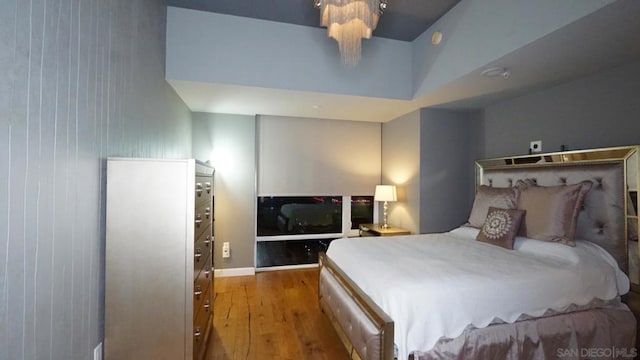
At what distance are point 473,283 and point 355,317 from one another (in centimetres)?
71

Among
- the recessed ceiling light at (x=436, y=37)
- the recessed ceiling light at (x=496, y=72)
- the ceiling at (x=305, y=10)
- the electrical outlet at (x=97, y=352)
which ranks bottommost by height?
the electrical outlet at (x=97, y=352)

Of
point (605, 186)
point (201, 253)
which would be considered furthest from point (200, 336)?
point (605, 186)

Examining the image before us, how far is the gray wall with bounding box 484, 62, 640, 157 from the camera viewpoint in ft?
6.62

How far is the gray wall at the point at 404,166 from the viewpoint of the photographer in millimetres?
3402

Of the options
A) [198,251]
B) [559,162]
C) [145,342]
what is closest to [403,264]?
[198,251]

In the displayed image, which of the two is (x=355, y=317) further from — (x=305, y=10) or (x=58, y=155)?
(x=305, y=10)

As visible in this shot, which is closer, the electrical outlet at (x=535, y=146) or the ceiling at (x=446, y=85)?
the ceiling at (x=446, y=85)

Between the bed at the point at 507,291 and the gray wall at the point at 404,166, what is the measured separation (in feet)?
3.88

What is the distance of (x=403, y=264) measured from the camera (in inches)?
70.5

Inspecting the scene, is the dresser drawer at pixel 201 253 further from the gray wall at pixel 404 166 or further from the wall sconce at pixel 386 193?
the gray wall at pixel 404 166

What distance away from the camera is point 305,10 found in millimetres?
2467

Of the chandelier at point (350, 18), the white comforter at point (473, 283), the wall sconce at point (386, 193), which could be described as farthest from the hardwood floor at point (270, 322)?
the chandelier at point (350, 18)

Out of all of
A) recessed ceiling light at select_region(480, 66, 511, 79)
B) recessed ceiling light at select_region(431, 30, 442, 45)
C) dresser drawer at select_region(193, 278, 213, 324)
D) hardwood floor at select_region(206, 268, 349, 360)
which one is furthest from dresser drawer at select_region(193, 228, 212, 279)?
recessed ceiling light at select_region(431, 30, 442, 45)

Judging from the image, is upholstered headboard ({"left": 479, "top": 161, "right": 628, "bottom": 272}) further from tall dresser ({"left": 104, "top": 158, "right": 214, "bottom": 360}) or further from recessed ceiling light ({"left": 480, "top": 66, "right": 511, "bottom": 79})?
tall dresser ({"left": 104, "top": 158, "right": 214, "bottom": 360})
